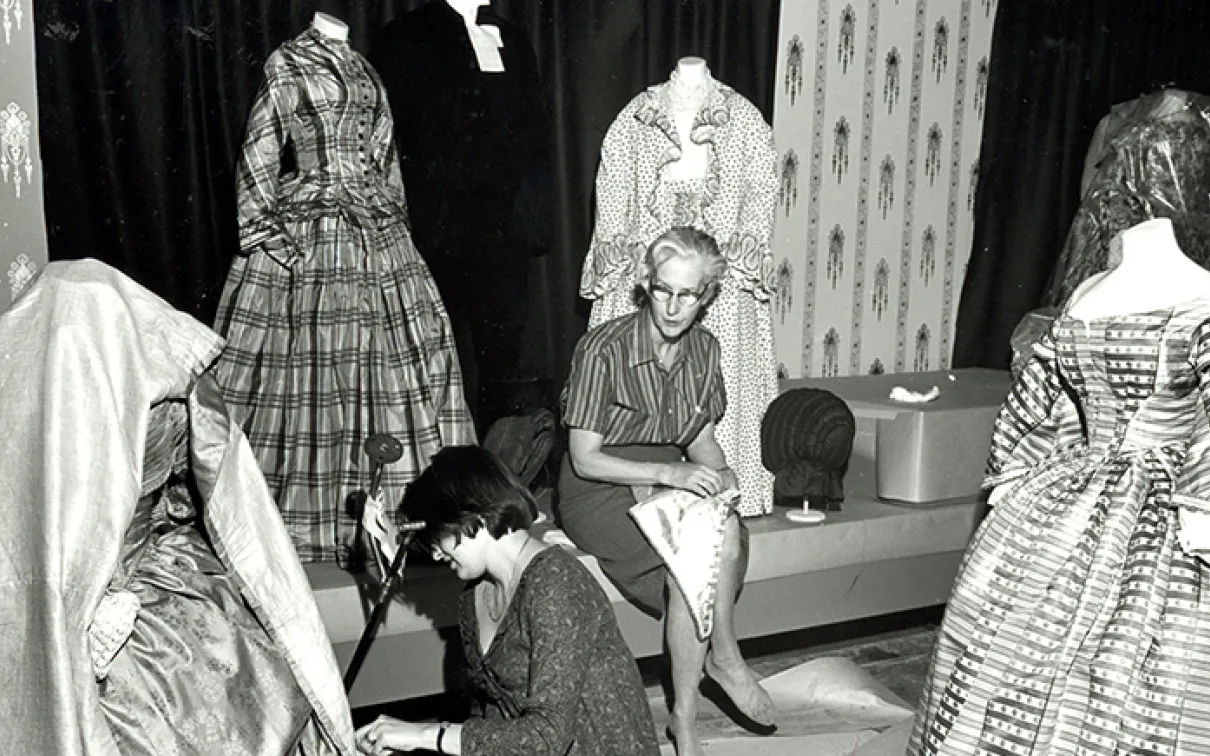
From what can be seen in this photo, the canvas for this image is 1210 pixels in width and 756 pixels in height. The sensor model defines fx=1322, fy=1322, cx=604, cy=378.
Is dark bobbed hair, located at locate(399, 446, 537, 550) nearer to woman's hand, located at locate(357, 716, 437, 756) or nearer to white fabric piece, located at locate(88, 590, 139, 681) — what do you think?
woman's hand, located at locate(357, 716, 437, 756)

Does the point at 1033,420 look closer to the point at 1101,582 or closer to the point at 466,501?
the point at 1101,582

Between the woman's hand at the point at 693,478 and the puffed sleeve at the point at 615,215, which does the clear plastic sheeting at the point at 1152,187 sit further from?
the woman's hand at the point at 693,478

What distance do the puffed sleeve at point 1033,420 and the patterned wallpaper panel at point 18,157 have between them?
243cm

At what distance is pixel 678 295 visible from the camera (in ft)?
10.2

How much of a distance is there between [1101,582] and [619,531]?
3.88ft

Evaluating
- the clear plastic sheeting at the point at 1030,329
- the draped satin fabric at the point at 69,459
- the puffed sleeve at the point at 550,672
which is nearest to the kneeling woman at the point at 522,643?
the puffed sleeve at the point at 550,672

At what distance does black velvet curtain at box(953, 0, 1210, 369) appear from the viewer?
5.48m

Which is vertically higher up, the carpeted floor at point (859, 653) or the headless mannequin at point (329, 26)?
the headless mannequin at point (329, 26)

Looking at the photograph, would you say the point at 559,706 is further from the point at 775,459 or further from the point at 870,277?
the point at 870,277

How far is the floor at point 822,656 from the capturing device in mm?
3381

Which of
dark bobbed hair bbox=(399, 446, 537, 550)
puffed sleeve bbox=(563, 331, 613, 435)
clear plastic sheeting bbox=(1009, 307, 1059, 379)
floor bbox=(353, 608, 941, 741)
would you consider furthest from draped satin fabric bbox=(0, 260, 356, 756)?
clear plastic sheeting bbox=(1009, 307, 1059, 379)

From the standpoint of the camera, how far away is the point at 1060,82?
18.1 ft

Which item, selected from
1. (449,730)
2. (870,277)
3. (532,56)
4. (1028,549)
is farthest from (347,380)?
(870,277)

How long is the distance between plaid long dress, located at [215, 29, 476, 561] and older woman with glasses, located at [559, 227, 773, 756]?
1.70ft
